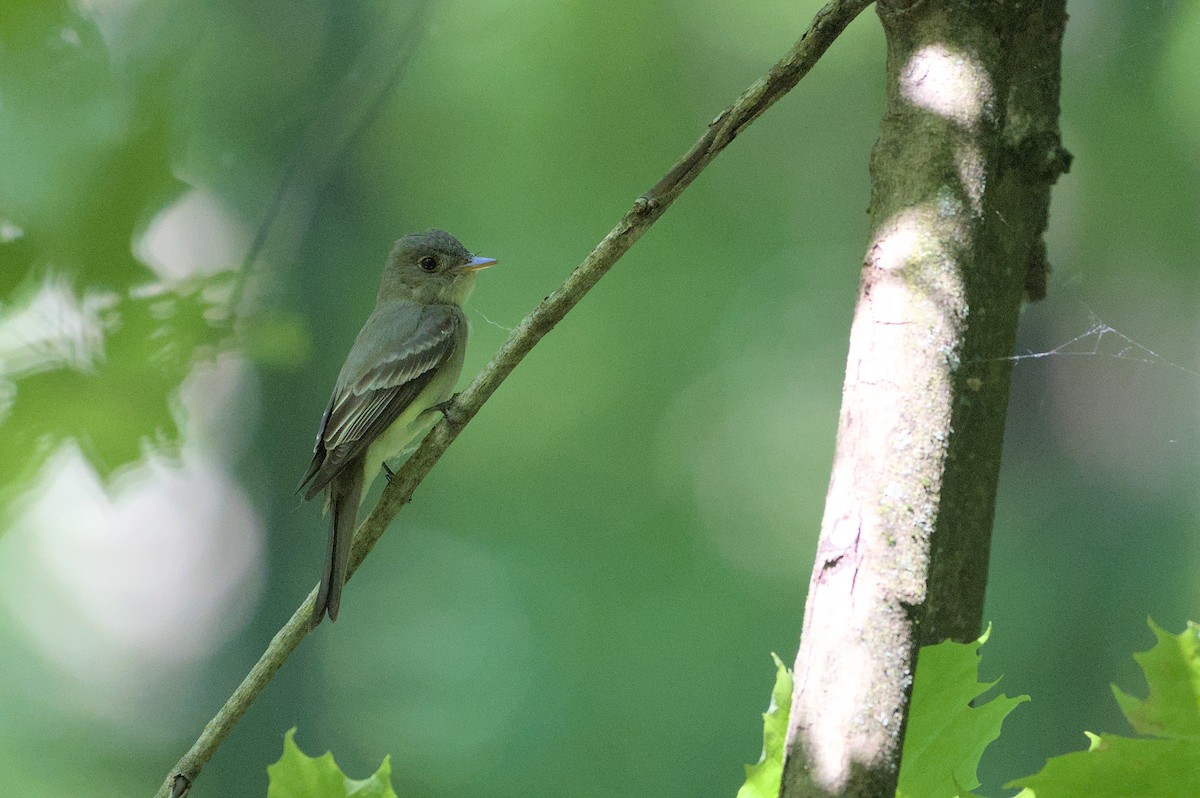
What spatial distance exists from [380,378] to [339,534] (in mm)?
357

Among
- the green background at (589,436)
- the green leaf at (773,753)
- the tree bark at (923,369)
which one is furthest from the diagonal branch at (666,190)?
the green background at (589,436)

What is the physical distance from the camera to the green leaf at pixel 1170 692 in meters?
0.51

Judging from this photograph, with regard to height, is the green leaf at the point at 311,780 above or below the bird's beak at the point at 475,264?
below

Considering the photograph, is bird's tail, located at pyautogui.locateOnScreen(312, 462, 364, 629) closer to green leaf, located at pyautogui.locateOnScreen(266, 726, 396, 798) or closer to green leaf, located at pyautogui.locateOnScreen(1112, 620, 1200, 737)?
green leaf, located at pyautogui.locateOnScreen(266, 726, 396, 798)

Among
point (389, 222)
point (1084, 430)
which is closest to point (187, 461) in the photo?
point (389, 222)

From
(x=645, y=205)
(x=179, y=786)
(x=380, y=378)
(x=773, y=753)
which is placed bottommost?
(x=179, y=786)

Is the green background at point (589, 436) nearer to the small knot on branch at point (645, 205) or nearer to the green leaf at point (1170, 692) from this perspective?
the small knot on branch at point (645, 205)

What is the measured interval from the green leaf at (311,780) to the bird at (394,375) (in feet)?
1.67

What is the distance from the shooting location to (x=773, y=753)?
608mm

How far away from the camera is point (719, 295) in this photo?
2811 mm

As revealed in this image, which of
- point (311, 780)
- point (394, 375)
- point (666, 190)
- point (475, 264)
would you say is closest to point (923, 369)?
point (666, 190)

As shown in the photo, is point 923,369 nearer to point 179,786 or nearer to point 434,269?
point 179,786

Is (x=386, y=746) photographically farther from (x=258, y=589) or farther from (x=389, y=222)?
(x=389, y=222)

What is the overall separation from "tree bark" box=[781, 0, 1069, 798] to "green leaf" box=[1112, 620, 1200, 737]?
134mm
